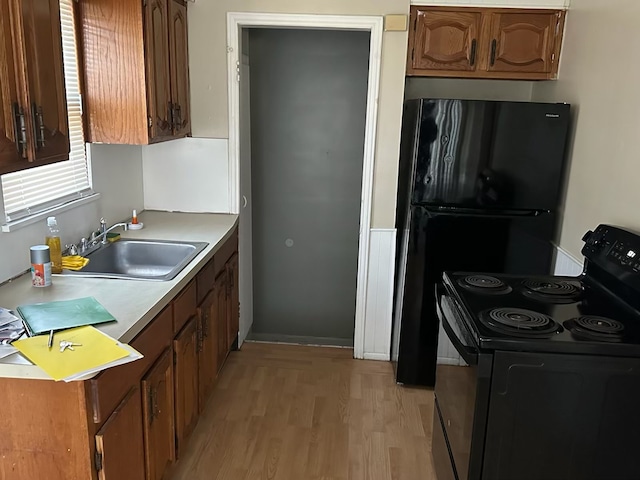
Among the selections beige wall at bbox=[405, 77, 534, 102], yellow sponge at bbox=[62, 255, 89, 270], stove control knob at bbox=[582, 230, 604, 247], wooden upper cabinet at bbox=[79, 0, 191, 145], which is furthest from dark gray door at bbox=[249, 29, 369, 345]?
stove control knob at bbox=[582, 230, 604, 247]

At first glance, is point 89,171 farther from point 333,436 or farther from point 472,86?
point 472,86

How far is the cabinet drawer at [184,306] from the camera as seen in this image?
2.25 meters

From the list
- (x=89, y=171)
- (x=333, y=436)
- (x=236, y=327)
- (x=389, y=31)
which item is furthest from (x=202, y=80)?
(x=333, y=436)

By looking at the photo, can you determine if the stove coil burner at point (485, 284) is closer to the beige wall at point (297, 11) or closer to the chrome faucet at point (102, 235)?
the beige wall at point (297, 11)

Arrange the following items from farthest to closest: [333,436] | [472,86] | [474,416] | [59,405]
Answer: [472,86] < [333,436] < [474,416] < [59,405]

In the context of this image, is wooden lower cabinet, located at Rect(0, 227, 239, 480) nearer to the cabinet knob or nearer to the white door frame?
the white door frame

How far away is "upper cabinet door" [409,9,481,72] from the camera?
310 cm

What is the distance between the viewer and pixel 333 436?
9.14 feet

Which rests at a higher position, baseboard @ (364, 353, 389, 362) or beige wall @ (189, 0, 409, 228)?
beige wall @ (189, 0, 409, 228)

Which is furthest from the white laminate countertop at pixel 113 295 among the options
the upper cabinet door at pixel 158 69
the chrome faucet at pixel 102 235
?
the upper cabinet door at pixel 158 69

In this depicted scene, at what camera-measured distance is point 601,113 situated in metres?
2.56

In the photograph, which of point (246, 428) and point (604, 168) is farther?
Answer: point (246, 428)

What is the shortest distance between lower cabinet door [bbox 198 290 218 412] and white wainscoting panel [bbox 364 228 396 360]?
3.49 feet

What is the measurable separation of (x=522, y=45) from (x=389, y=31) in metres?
0.75
